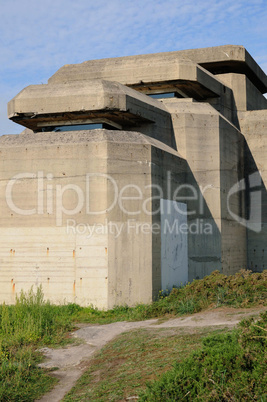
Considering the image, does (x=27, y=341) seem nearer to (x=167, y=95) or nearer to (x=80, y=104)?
(x=80, y=104)

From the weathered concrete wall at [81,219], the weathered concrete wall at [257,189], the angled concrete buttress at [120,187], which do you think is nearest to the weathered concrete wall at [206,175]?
the angled concrete buttress at [120,187]

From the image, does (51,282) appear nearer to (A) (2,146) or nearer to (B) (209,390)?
(A) (2,146)

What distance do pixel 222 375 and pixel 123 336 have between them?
3.84m

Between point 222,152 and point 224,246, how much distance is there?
9.36 feet

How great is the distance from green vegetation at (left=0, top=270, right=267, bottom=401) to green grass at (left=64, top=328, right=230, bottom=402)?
0.06ft

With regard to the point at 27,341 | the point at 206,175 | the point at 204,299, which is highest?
the point at 206,175

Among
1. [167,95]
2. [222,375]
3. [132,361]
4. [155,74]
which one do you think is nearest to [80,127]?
[155,74]

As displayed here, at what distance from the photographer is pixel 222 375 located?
5672 millimetres

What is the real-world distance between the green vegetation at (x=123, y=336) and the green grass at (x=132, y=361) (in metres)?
0.02

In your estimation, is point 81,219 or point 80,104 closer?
point 81,219

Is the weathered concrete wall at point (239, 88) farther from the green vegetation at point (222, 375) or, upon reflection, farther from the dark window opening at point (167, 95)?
the green vegetation at point (222, 375)

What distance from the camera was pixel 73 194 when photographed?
502 inches

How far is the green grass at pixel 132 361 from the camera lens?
6662 mm

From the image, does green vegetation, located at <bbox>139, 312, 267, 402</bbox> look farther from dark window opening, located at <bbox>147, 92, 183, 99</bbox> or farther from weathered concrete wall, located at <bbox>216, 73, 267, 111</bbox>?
weathered concrete wall, located at <bbox>216, 73, 267, 111</bbox>
